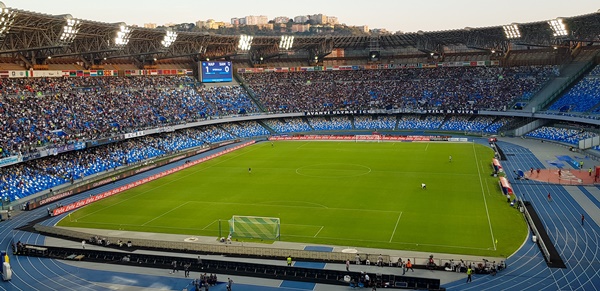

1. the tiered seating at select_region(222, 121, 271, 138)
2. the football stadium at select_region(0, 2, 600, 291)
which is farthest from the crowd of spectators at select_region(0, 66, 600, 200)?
the football stadium at select_region(0, 2, 600, 291)

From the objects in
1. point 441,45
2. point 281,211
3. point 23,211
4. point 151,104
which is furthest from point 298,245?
point 441,45

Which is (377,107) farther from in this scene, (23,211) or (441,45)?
(23,211)

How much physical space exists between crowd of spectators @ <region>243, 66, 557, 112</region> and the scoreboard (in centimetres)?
726

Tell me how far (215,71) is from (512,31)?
2155 inches

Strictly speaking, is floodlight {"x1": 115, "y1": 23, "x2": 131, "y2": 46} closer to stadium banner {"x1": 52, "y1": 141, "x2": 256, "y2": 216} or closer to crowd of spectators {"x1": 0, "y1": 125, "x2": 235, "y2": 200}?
crowd of spectators {"x1": 0, "y1": 125, "x2": 235, "y2": 200}

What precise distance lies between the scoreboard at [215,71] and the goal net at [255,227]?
63292 mm

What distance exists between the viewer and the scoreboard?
95.1 m

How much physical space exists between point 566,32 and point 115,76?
70.8 metres

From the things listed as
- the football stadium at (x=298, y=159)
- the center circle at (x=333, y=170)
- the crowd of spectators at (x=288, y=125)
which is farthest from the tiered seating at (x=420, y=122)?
the center circle at (x=333, y=170)

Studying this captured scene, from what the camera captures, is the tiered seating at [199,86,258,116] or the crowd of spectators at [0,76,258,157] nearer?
the crowd of spectators at [0,76,258,157]

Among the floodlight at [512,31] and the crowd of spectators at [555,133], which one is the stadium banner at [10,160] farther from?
the floodlight at [512,31]

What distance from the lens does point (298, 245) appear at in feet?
106

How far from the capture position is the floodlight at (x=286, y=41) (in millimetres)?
97625

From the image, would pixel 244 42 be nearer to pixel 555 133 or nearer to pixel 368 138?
pixel 368 138
